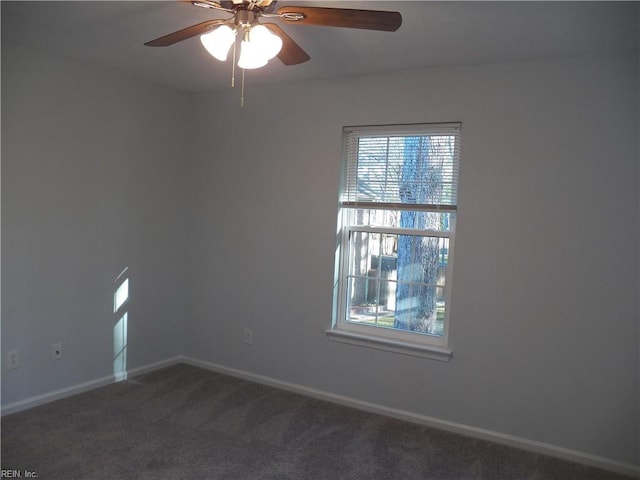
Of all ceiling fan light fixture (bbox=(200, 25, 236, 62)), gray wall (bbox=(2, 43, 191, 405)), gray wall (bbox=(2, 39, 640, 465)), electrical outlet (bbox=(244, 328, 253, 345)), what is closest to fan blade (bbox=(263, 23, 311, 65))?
ceiling fan light fixture (bbox=(200, 25, 236, 62))

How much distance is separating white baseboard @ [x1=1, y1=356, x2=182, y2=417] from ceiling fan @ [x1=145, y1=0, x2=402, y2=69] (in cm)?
256

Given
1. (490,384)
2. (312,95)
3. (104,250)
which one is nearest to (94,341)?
(104,250)

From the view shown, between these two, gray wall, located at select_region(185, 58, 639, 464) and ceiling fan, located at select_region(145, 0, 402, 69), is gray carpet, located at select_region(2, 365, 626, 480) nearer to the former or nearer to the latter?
gray wall, located at select_region(185, 58, 639, 464)

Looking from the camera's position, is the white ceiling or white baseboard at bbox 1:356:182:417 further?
white baseboard at bbox 1:356:182:417

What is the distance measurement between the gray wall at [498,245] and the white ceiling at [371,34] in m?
0.22

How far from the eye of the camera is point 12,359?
3.22m

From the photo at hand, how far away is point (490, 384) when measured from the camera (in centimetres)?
315

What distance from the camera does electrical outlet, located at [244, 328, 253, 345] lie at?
4051 millimetres

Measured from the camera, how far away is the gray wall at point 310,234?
2855mm

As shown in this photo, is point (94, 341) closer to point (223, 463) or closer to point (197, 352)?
point (197, 352)

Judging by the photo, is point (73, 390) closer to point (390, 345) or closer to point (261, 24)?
point (390, 345)

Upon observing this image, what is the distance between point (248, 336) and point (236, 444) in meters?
1.16

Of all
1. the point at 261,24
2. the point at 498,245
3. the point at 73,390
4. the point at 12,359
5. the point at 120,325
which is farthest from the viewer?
the point at 120,325

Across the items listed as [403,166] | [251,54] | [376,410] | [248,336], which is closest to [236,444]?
[376,410]
